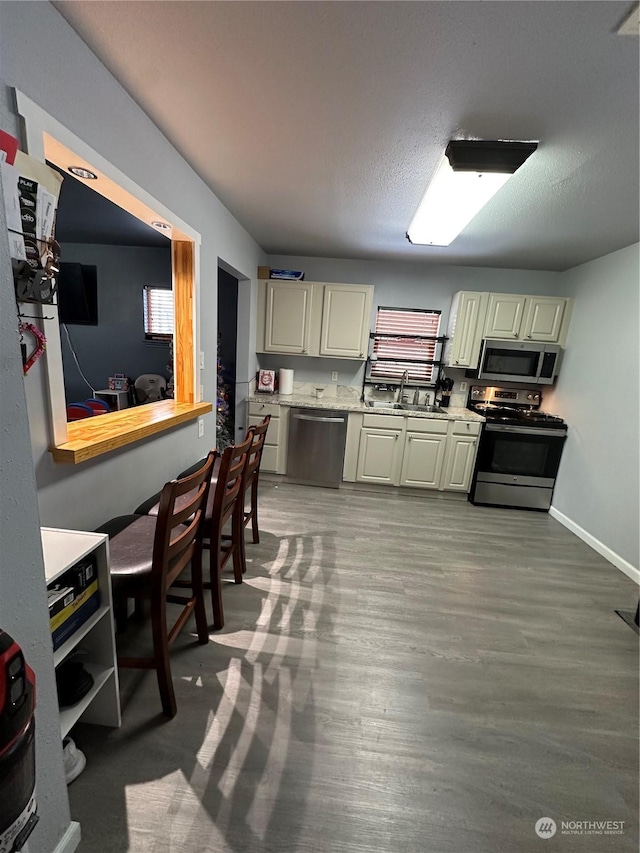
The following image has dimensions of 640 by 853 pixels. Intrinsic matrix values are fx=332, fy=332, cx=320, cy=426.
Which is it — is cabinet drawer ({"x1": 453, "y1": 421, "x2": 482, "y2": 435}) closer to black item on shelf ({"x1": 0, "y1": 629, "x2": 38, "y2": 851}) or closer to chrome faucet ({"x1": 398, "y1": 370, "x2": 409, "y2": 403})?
chrome faucet ({"x1": 398, "y1": 370, "x2": 409, "y2": 403})

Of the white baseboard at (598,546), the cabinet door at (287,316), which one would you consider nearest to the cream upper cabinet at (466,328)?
the cabinet door at (287,316)

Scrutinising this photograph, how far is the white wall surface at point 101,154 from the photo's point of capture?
3.46ft

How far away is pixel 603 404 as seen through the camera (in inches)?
116

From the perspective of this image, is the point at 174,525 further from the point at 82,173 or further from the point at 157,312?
the point at 157,312

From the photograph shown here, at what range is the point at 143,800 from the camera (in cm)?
106

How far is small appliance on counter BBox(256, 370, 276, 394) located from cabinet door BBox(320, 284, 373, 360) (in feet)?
2.13

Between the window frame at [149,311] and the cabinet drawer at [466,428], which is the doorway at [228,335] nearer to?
the window frame at [149,311]

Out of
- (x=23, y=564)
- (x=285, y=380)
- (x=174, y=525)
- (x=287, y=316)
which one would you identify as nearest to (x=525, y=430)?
(x=285, y=380)

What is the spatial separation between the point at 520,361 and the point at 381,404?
1536 millimetres

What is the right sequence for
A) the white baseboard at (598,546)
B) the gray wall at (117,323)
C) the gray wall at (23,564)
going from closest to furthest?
the gray wall at (23,564)
the white baseboard at (598,546)
the gray wall at (117,323)

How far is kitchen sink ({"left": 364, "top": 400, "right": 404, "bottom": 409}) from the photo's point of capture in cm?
372

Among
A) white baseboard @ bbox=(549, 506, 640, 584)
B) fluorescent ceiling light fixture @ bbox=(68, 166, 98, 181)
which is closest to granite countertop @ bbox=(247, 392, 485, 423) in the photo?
white baseboard @ bbox=(549, 506, 640, 584)

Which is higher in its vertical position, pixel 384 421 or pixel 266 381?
pixel 266 381

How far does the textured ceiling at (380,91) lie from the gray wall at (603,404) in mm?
812
